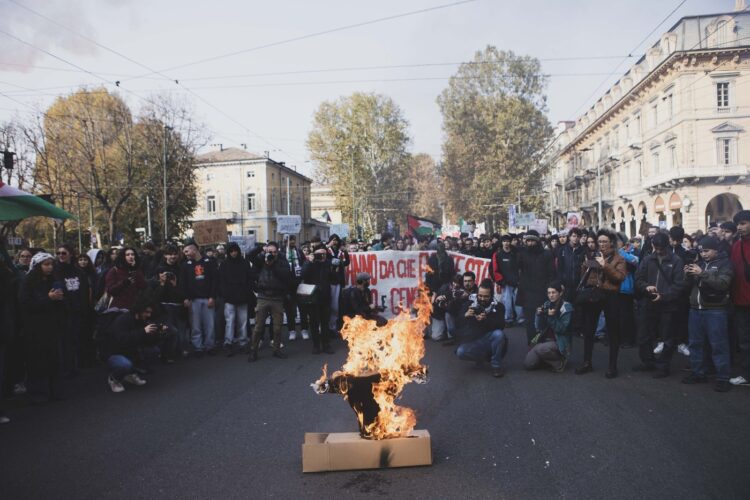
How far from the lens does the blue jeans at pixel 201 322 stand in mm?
10500

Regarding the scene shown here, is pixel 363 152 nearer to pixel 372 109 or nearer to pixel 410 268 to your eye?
pixel 372 109

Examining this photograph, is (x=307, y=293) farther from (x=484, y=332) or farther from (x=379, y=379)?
(x=379, y=379)

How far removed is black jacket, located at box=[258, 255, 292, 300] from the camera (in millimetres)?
9805

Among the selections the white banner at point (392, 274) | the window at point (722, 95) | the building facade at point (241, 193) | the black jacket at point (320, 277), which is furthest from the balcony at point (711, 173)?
the building facade at point (241, 193)

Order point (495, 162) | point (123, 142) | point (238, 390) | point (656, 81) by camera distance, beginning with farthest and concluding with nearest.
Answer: point (495, 162), point (656, 81), point (123, 142), point (238, 390)

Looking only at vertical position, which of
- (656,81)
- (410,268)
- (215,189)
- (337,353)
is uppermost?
(656,81)

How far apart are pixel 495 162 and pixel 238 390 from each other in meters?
43.3

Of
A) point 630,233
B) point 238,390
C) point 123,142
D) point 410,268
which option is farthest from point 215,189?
point 238,390

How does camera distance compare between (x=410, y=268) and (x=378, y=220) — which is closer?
(x=410, y=268)

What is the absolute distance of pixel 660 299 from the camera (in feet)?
26.4

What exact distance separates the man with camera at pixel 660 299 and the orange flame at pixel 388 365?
444 cm

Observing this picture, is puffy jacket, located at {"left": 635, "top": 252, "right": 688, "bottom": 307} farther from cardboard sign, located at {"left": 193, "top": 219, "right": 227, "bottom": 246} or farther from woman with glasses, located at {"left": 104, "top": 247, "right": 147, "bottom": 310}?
cardboard sign, located at {"left": 193, "top": 219, "right": 227, "bottom": 246}

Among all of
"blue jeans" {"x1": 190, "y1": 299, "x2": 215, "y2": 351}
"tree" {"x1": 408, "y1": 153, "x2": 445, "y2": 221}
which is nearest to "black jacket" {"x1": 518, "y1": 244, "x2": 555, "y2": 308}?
"blue jeans" {"x1": 190, "y1": 299, "x2": 215, "y2": 351}

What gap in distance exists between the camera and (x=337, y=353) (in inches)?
400
